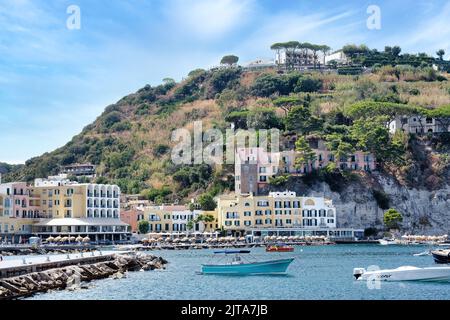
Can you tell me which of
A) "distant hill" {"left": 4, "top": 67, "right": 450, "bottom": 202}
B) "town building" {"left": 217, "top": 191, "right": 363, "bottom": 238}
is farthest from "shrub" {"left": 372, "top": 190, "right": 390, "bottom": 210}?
"town building" {"left": 217, "top": 191, "right": 363, "bottom": 238}

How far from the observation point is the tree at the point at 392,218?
79.7 meters

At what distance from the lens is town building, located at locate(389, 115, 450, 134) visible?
9344 centimetres

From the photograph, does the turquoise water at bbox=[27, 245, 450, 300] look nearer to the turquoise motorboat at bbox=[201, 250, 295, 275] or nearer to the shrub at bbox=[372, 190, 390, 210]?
the turquoise motorboat at bbox=[201, 250, 295, 275]

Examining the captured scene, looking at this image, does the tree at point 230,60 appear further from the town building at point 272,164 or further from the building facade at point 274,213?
the building facade at point 274,213

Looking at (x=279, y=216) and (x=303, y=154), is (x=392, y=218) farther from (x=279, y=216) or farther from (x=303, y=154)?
(x=303, y=154)

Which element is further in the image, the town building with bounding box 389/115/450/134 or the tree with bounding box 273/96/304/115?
the tree with bounding box 273/96/304/115

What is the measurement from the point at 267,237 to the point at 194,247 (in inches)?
365

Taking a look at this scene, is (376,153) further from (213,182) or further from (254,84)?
(254,84)

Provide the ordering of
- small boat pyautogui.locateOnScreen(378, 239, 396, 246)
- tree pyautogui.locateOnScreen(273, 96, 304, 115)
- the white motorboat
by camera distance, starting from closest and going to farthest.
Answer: the white motorboat
small boat pyautogui.locateOnScreen(378, 239, 396, 246)
tree pyautogui.locateOnScreen(273, 96, 304, 115)

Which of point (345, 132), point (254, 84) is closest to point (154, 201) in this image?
point (345, 132)

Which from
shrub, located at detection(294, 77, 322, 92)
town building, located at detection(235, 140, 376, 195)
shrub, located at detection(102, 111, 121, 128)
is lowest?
town building, located at detection(235, 140, 376, 195)

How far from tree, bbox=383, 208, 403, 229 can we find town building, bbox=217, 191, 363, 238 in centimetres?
394

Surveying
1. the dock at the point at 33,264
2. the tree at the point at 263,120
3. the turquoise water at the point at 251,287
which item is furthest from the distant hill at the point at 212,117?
the turquoise water at the point at 251,287

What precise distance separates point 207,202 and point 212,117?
3259 centimetres
